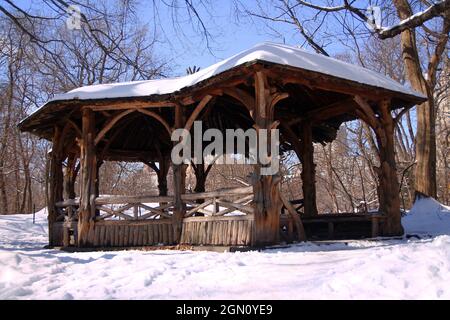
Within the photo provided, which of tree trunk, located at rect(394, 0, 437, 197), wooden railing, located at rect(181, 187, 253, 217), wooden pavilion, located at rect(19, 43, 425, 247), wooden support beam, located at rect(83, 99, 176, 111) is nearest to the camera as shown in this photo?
wooden pavilion, located at rect(19, 43, 425, 247)

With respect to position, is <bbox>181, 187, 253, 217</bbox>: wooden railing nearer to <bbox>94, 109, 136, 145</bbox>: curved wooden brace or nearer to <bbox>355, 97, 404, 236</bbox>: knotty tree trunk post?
<bbox>94, 109, 136, 145</bbox>: curved wooden brace

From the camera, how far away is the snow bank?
38.6ft

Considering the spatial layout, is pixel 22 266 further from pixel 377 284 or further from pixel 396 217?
pixel 396 217

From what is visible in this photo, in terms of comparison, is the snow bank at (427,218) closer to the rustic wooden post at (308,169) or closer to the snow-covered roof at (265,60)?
the rustic wooden post at (308,169)

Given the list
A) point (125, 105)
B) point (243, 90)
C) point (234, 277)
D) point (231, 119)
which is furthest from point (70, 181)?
point (234, 277)

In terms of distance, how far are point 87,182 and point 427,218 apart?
9.41 m

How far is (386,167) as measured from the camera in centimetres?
1023

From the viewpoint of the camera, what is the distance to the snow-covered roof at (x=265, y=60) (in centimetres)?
817

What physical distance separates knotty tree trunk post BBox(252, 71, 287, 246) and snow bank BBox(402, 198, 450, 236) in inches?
211

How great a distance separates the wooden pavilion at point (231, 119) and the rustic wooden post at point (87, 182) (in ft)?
0.08

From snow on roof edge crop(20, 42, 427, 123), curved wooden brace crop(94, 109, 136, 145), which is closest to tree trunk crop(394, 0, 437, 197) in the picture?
snow on roof edge crop(20, 42, 427, 123)

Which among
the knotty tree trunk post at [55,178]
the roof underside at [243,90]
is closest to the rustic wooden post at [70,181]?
the knotty tree trunk post at [55,178]

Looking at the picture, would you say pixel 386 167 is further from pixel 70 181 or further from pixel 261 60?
pixel 70 181

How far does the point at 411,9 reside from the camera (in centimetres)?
1386
